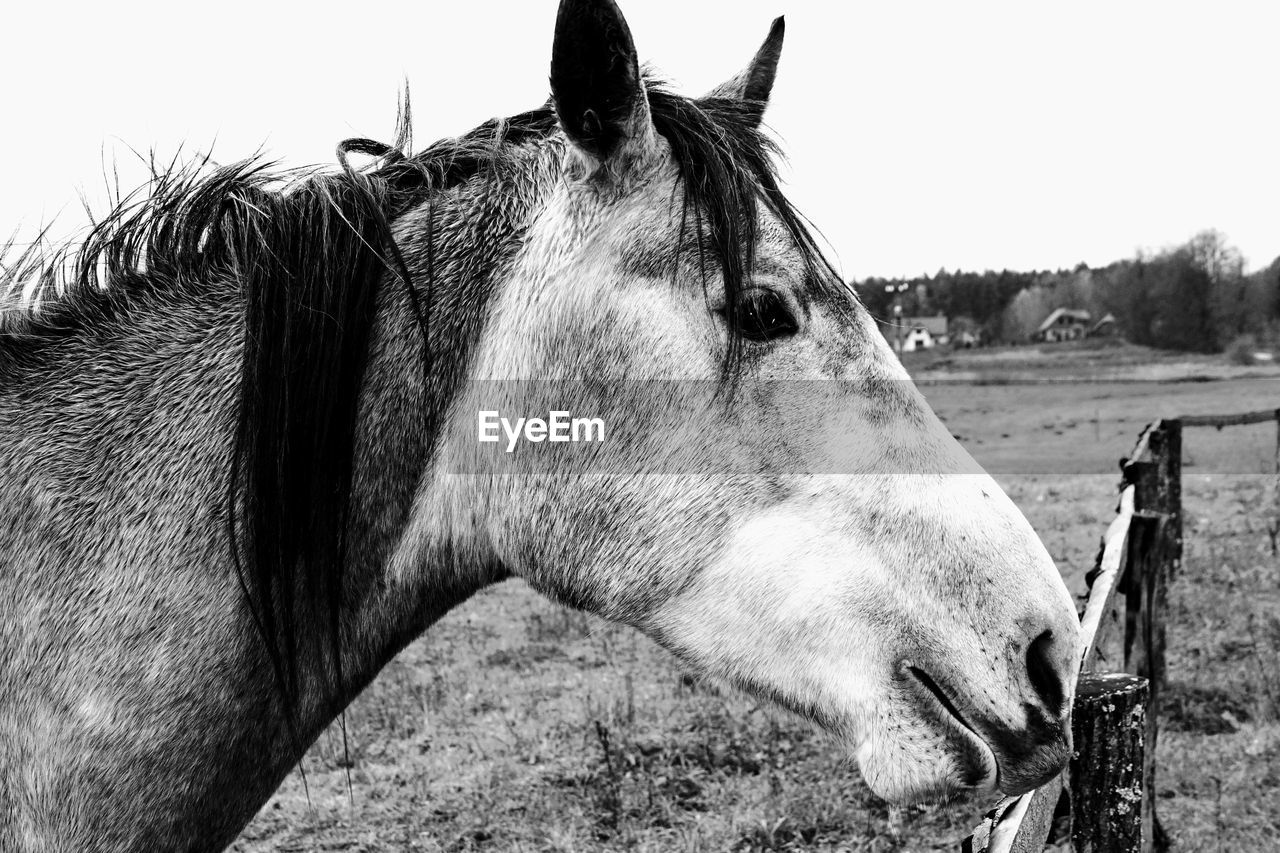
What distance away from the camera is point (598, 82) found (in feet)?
5.81

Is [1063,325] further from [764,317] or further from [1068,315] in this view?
[764,317]

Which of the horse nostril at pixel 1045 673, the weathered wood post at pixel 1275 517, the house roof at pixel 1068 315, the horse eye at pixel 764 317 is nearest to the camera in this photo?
the horse nostril at pixel 1045 673

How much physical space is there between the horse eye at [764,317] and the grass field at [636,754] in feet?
3.92

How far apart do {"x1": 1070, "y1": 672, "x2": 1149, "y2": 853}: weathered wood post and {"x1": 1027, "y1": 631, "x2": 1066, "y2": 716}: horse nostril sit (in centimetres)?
58

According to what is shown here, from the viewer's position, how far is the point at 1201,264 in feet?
116

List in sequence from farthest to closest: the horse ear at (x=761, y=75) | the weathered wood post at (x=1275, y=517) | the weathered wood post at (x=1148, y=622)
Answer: the weathered wood post at (x=1275, y=517) → the weathered wood post at (x=1148, y=622) → the horse ear at (x=761, y=75)

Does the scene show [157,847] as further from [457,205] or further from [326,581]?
[457,205]

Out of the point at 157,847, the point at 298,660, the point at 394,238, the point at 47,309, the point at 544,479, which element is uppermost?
the point at 394,238

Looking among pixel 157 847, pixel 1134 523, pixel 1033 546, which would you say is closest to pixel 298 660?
pixel 157 847

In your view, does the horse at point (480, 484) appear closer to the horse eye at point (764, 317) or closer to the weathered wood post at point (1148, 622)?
the horse eye at point (764, 317)

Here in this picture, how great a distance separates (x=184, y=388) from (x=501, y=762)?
3525mm

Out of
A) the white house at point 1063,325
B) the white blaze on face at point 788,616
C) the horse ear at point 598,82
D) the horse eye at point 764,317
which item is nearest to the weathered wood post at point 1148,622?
the white blaze on face at point 788,616

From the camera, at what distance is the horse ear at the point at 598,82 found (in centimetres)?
167

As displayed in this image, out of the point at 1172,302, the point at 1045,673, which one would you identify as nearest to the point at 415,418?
the point at 1045,673
